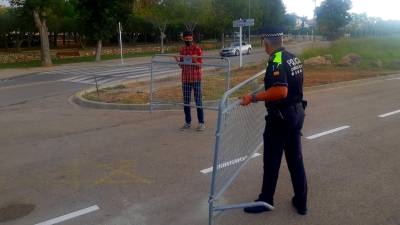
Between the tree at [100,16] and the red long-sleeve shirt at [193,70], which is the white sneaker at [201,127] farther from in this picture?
the tree at [100,16]

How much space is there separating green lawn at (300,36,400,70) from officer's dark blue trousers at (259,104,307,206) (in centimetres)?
1795

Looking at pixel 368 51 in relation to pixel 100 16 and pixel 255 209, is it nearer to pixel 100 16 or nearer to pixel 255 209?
pixel 100 16

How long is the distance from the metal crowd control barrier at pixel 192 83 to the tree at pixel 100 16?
2576 cm

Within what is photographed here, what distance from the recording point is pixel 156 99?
1034 centimetres

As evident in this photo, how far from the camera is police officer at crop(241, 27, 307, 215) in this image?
4020 mm

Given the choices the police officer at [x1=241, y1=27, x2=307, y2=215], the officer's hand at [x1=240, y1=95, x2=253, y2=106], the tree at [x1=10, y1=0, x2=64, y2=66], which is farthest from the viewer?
the tree at [x1=10, y1=0, x2=64, y2=66]

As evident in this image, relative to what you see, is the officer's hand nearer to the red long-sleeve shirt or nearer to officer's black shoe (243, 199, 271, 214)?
officer's black shoe (243, 199, 271, 214)

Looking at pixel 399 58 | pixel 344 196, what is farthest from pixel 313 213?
pixel 399 58

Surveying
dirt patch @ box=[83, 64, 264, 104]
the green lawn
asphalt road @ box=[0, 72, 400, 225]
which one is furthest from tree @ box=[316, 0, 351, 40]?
asphalt road @ box=[0, 72, 400, 225]

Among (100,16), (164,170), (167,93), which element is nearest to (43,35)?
(100,16)

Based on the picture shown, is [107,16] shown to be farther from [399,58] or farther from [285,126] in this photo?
[285,126]

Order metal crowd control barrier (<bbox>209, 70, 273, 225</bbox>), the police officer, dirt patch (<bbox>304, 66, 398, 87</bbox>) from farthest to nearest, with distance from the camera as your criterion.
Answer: dirt patch (<bbox>304, 66, 398, 87</bbox>) → the police officer → metal crowd control barrier (<bbox>209, 70, 273, 225</bbox>)

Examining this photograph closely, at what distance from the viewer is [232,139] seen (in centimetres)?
442

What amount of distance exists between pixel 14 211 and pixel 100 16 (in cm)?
3248
